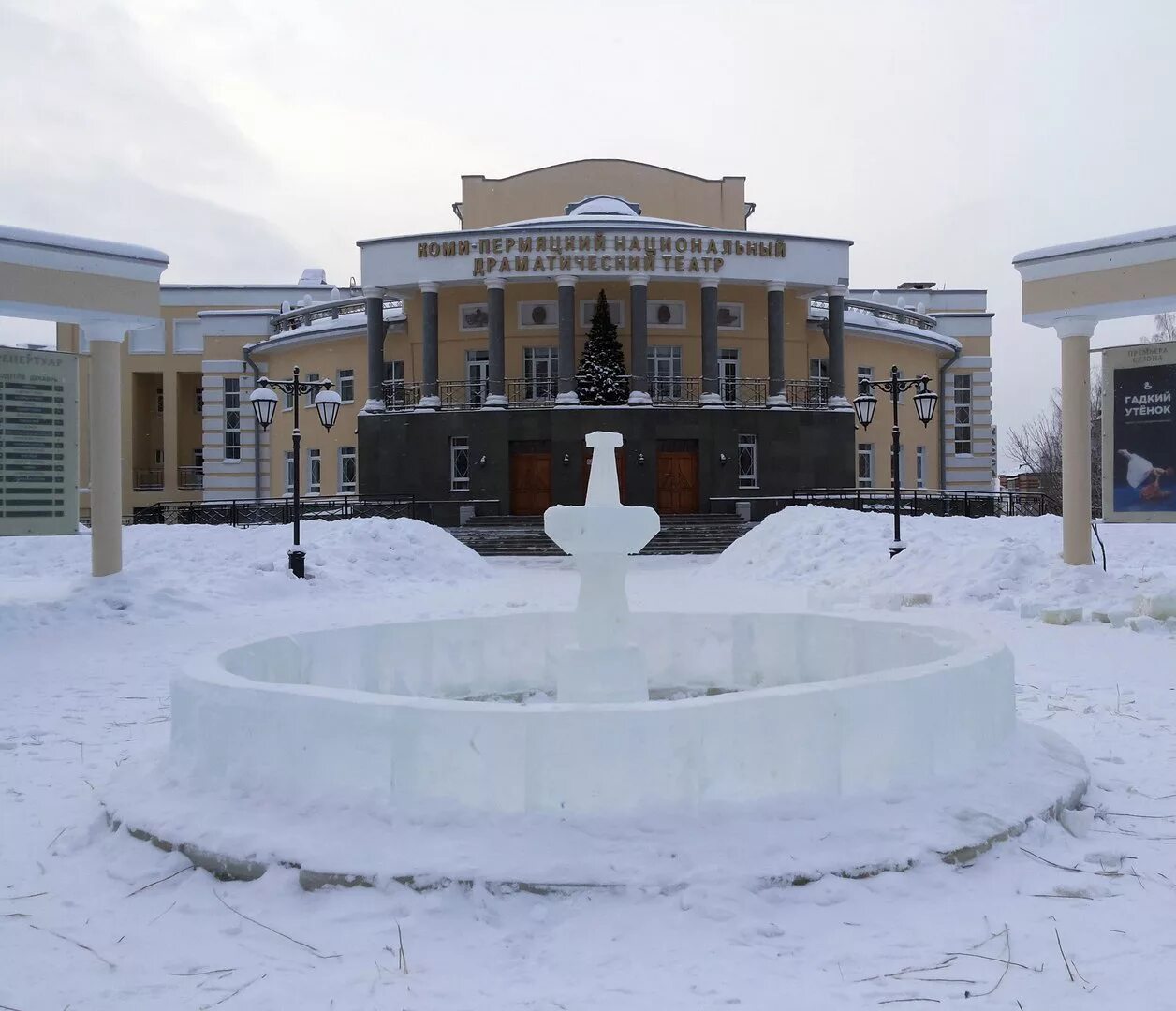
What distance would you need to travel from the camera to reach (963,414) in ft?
151

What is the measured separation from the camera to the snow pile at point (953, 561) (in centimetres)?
1461

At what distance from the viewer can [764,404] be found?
35719 millimetres

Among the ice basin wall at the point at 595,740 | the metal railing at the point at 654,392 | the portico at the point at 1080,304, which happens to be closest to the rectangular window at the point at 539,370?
the metal railing at the point at 654,392

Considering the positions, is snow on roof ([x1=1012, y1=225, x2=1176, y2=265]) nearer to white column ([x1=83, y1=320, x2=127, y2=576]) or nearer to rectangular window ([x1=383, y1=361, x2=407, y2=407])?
white column ([x1=83, y1=320, x2=127, y2=576])

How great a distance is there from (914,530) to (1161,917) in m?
18.4

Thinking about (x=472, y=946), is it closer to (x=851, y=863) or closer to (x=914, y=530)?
(x=851, y=863)

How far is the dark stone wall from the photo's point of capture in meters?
33.6

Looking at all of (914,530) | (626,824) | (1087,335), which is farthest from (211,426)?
(626,824)

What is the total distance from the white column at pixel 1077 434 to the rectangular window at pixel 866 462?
25.1 meters

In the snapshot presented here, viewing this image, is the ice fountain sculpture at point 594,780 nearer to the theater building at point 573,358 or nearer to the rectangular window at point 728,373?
the theater building at point 573,358

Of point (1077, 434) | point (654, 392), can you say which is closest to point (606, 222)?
point (654, 392)

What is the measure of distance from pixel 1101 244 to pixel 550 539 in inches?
674

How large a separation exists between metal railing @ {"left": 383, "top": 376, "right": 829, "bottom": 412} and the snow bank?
42.0ft

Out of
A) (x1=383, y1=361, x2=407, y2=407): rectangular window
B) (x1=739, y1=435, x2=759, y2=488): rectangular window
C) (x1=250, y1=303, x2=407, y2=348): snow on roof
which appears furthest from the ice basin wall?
(x1=250, y1=303, x2=407, y2=348): snow on roof
